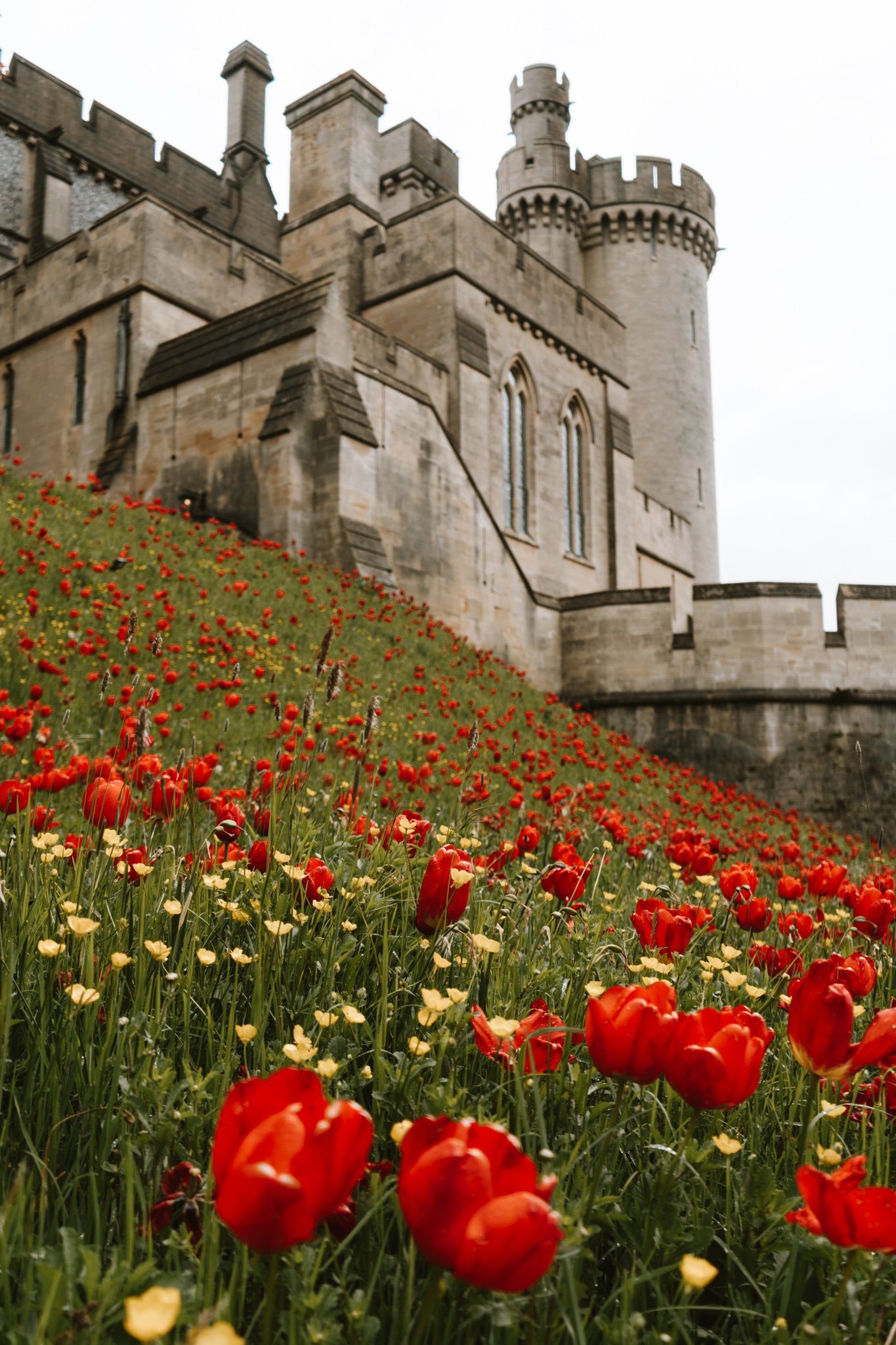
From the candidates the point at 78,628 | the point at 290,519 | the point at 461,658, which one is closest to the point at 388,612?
the point at 461,658

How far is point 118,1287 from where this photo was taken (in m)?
0.97

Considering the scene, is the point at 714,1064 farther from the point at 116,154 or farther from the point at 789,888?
the point at 116,154

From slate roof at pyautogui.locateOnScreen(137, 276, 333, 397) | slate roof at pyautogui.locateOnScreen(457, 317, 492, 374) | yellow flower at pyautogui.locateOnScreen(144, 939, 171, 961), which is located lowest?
yellow flower at pyautogui.locateOnScreen(144, 939, 171, 961)

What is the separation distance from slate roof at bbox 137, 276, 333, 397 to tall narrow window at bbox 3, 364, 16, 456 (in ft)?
15.2

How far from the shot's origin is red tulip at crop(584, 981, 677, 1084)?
1170 mm

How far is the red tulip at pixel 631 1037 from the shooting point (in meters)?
1.17

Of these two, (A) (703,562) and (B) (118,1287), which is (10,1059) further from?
(A) (703,562)

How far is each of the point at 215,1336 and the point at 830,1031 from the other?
979mm

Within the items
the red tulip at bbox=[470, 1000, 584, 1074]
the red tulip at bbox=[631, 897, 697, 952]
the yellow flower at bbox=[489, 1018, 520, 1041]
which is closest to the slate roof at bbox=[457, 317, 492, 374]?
the red tulip at bbox=[631, 897, 697, 952]

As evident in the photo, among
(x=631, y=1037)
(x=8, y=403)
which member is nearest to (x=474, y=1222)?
(x=631, y=1037)

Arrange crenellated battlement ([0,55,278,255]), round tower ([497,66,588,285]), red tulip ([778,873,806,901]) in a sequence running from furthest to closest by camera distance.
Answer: round tower ([497,66,588,285])
crenellated battlement ([0,55,278,255])
red tulip ([778,873,806,901])

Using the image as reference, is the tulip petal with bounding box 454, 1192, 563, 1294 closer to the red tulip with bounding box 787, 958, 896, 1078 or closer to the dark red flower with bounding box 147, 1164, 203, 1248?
the dark red flower with bounding box 147, 1164, 203, 1248

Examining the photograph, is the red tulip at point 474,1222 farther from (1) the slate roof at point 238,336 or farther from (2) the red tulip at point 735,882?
(1) the slate roof at point 238,336

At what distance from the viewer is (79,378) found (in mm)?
18203
